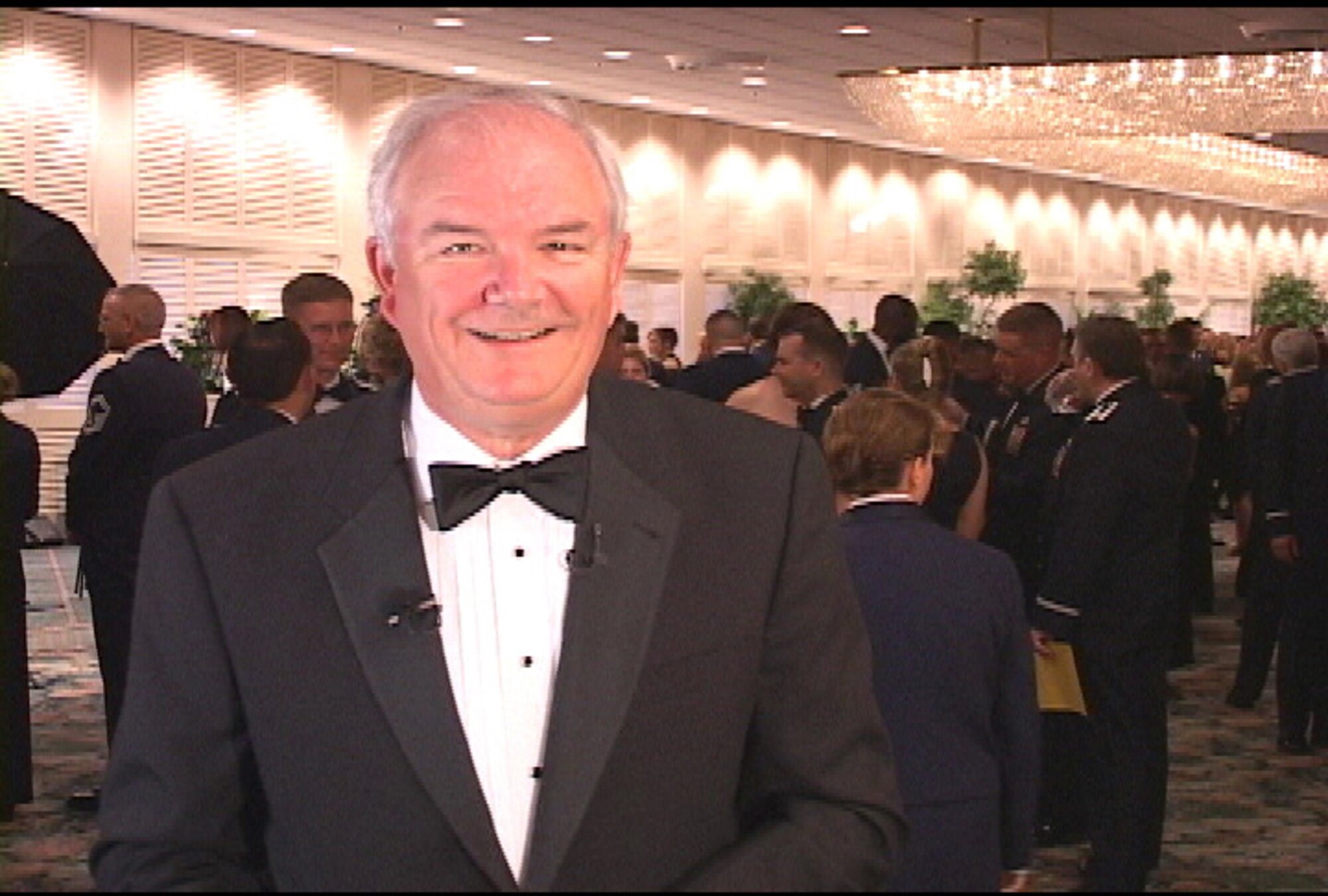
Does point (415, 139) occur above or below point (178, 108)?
below

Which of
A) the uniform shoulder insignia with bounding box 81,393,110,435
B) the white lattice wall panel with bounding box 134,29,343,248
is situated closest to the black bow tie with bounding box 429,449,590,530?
the uniform shoulder insignia with bounding box 81,393,110,435

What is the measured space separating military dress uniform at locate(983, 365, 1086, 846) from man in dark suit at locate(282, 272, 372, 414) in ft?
6.62

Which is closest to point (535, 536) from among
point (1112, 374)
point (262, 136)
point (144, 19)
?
point (1112, 374)

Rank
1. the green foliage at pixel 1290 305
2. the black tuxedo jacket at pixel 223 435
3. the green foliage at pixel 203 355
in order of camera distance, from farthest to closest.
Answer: the green foliage at pixel 1290 305, the green foliage at pixel 203 355, the black tuxedo jacket at pixel 223 435

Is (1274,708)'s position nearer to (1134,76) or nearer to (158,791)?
(1134,76)

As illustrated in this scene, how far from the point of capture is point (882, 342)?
30.3 ft

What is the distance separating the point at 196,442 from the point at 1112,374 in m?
2.44

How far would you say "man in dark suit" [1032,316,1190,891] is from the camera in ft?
17.3

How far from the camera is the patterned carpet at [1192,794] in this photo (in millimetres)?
5832

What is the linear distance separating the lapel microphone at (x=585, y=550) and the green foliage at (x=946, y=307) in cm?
2027

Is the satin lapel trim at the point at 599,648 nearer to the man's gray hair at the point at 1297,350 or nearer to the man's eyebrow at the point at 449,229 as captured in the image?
the man's eyebrow at the point at 449,229

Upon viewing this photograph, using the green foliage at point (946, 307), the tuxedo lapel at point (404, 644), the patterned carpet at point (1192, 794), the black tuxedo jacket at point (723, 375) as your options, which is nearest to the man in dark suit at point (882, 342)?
the black tuxedo jacket at point (723, 375)

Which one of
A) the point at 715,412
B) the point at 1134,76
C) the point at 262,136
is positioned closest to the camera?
the point at 715,412

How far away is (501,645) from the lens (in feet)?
5.63
